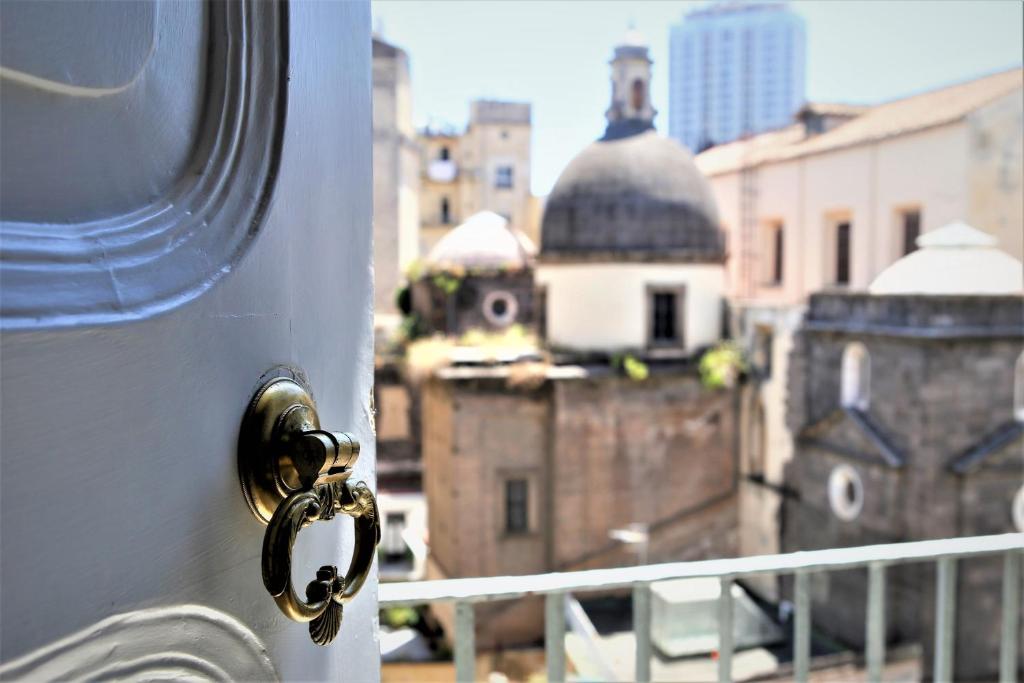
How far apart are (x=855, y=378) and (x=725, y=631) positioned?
1288 cm

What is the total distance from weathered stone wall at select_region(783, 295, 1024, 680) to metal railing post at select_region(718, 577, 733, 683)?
11422 mm

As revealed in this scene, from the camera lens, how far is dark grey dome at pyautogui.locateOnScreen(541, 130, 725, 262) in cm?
1642

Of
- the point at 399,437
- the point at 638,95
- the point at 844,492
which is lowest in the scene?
the point at 399,437

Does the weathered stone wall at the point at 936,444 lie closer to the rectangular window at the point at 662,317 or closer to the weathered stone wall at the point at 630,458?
the weathered stone wall at the point at 630,458

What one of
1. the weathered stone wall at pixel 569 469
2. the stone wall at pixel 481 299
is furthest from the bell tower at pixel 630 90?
the weathered stone wall at pixel 569 469

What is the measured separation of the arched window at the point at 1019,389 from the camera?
1294cm

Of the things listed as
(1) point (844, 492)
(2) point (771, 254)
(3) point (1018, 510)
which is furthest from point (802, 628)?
(2) point (771, 254)

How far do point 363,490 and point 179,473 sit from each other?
0.20 meters

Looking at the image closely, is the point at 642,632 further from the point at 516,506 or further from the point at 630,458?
the point at 516,506

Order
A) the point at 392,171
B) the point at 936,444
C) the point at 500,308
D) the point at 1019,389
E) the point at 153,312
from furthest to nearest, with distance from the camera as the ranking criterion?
1. the point at 392,171
2. the point at 500,308
3. the point at 1019,389
4. the point at 936,444
5. the point at 153,312

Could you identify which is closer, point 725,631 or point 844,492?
point 725,631

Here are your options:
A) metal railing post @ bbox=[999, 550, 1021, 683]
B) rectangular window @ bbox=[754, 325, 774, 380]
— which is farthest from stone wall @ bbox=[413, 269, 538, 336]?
metal railing post @ bbox=[999, 550, 1021, 683]

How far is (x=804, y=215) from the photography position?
52.8 feet

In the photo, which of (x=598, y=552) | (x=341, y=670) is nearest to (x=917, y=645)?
(x=598, y=552)
